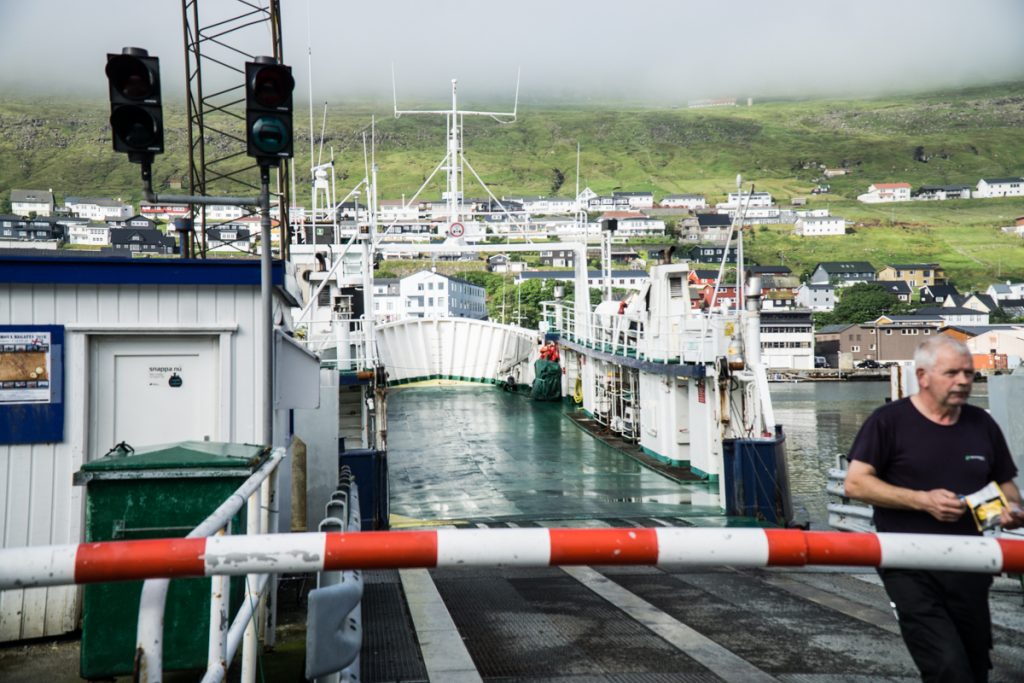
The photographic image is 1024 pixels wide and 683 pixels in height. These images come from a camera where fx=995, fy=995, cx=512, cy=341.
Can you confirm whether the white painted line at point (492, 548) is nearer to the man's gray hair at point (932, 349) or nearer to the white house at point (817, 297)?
the man's gray hair at point (932, 349)

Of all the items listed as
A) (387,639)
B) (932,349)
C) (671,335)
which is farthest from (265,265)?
(671,335)

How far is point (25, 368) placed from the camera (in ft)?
22.6

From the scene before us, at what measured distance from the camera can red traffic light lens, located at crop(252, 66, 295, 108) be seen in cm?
641

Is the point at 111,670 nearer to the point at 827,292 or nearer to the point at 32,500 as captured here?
the point at 32,500

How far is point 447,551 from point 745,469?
11573 millimetres

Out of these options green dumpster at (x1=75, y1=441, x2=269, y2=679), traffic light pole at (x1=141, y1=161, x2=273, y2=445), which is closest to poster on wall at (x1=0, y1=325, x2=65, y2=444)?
traffic light pole at (x1=141, y1=161, x2=273, y2=445)

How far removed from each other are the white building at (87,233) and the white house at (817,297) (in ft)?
366

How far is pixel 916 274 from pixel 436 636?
177 meters

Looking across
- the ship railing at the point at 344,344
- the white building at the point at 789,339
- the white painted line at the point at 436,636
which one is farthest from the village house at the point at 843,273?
the white painted line at the point at 436,636

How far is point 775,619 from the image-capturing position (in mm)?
7145

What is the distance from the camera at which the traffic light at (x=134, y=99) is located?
6.13 meters

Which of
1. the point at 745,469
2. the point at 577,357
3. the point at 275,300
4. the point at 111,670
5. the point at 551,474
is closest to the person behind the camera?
the point at 111,670

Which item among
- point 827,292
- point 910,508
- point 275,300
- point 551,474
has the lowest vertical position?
point 551,474

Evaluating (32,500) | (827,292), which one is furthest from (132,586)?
(827,292)
